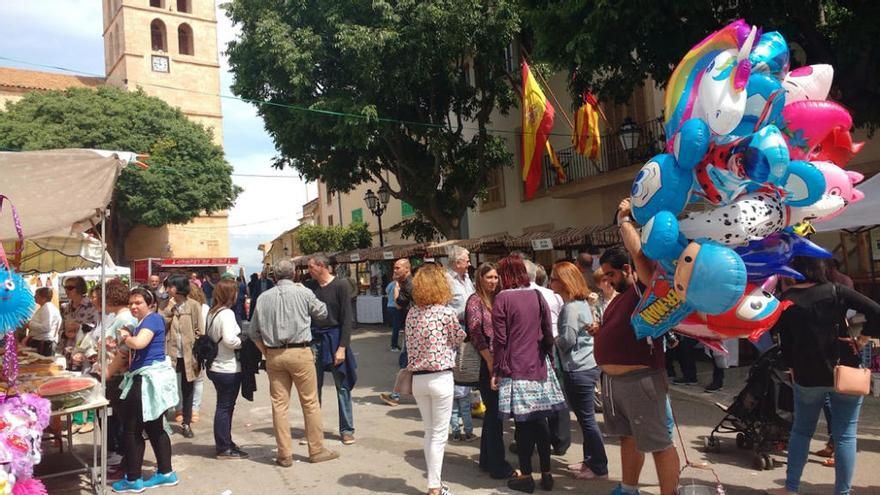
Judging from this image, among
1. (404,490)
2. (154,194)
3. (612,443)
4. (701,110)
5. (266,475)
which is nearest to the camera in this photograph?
(701,110)

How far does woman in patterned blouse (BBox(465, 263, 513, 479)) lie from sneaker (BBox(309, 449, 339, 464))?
145 cm

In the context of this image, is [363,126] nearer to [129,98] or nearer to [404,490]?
[404,490]

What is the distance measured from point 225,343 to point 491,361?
2.70 metres

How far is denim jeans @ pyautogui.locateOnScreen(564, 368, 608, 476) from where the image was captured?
507 centimetres

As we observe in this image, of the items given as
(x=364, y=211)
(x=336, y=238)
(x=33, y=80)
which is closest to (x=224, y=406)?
(x=336, y=238)

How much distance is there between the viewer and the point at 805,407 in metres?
4.16

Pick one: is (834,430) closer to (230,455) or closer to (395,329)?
(230,455)

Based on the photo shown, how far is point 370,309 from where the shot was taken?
19.4 meters

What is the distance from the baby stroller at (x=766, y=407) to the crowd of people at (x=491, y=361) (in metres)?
0.33

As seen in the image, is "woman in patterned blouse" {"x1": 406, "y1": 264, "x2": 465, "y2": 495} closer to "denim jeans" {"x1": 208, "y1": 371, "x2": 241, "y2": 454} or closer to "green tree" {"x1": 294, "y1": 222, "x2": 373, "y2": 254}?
"denim jeans" {"x1": 208, "y1": 371, "x2": 241, "y2": 454}

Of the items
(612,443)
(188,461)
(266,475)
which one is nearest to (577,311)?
(612,443)

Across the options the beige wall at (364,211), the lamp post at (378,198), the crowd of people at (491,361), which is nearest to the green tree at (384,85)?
the lamp post at (378,198)

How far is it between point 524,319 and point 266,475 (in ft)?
8.99

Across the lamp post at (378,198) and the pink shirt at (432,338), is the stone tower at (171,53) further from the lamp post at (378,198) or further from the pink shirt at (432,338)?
the pink shirt at (432,338)
